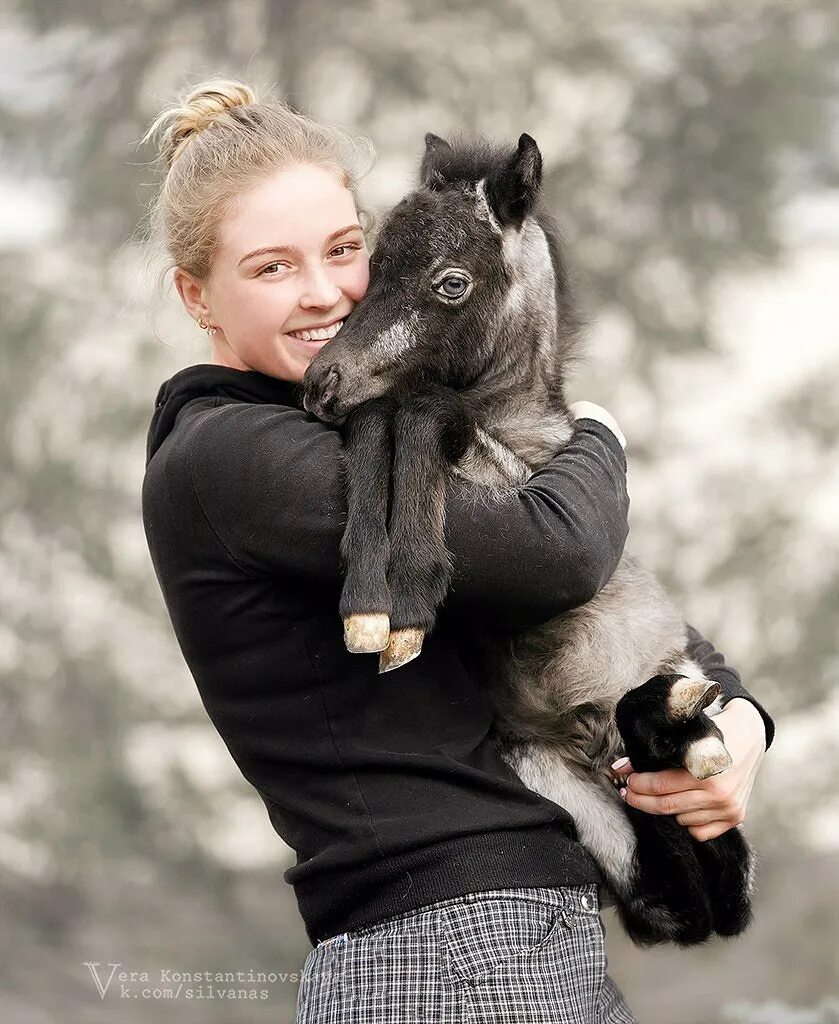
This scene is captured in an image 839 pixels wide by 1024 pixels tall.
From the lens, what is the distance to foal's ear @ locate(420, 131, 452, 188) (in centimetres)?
256

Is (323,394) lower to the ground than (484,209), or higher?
lower

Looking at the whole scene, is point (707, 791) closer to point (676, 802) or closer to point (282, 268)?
point (676, 802)

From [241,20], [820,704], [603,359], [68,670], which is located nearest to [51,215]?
[241,20]

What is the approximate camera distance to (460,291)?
241 centimetres

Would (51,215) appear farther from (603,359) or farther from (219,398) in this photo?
(219,398)

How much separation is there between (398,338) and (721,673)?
902 millimetres

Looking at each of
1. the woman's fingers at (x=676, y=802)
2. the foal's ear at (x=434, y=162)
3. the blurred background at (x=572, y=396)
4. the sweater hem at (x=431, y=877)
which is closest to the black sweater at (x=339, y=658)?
the sweater hem at (x=431, y=877)

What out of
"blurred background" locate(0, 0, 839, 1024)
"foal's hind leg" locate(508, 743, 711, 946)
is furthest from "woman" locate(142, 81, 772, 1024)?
"blurred background" locate(0, 0, 839, 1024)

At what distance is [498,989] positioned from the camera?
1813 millimetres

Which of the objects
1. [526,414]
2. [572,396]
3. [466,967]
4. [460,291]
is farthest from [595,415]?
[572,396]

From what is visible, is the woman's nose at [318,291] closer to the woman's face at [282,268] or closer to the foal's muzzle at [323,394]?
the woman's face at [282,268]

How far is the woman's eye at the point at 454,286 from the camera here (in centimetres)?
239

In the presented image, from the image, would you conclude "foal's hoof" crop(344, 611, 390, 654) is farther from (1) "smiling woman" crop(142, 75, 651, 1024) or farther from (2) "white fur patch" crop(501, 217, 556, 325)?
(2) "white fur patch" crop(501, 217, 556, 325)

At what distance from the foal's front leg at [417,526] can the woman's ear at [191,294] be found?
440 millimetres
